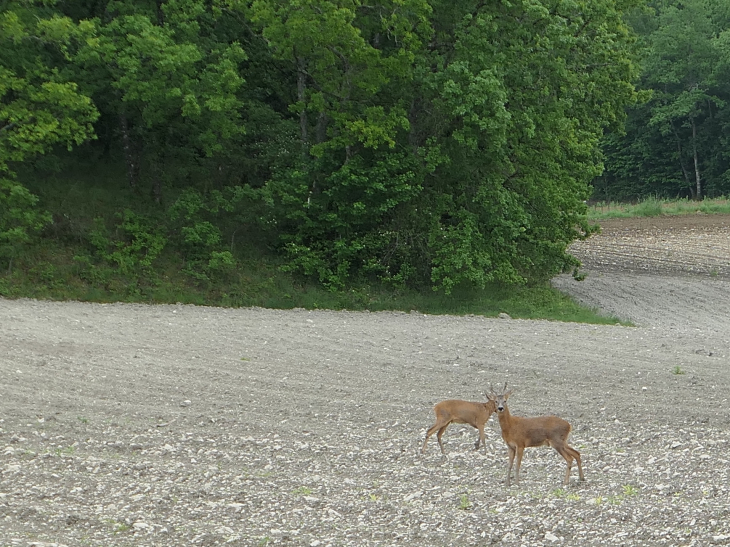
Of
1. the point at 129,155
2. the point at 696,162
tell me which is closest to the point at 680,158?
the point at 696,162

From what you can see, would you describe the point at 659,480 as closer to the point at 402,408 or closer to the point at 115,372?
the point at 402,408

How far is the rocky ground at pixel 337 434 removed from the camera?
7969mm

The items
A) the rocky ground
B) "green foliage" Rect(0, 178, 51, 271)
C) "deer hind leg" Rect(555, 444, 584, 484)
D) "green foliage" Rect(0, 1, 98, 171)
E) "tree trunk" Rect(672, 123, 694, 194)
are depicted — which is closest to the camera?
the rocky ground

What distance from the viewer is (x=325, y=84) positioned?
2481cm

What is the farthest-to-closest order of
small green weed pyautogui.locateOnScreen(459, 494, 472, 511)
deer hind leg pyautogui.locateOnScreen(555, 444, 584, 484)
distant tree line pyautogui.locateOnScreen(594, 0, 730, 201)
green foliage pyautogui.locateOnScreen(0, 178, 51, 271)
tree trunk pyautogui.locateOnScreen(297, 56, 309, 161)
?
distant tree line pyautogui.locateOnScreen(594, 0, 730, 201) → tree trunk pyautogui.locateOnScreen(297, 56, 309, 161) → green foliage pyautogui.locateOnScreen(0, 178, 51, 271) → deer hind leg pyautogui.locateOnScreen(555, 444, 584, 484) → small green weed pyautogui.locateOnScreen(459, 494, 472, 511)

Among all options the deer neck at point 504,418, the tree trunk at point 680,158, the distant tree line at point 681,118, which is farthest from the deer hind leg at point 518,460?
the tree trunk at point 680,158

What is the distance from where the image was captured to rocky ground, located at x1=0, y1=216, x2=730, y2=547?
7969 millimetres

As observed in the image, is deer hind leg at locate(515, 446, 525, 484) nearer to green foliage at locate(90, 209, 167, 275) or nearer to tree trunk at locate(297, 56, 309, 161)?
green foliage at locate(90, 209, 167, 275)

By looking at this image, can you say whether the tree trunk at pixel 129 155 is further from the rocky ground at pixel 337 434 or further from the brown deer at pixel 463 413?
the brown deer at pixel 463 413

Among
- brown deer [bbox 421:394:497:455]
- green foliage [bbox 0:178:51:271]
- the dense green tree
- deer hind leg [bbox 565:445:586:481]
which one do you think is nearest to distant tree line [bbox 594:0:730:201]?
the dense green tree

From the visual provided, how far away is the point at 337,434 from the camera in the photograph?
36.3 feet

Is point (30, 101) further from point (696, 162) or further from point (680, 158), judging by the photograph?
point (680, 158)

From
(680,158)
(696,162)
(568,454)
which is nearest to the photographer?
(568,454)

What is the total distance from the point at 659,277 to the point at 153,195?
56.9 feet
